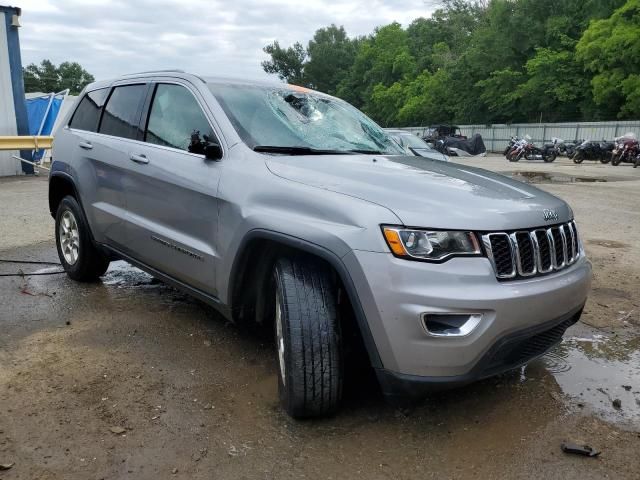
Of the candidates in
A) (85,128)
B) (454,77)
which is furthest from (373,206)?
(454,77)

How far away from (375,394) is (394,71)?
68.1 meters

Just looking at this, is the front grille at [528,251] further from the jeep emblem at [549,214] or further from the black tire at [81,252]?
the black tire at [81,252]

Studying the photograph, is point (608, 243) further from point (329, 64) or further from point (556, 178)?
point (329, 64)

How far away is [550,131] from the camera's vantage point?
3769 centimetres

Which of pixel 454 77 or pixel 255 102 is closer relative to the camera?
pixel 255 102

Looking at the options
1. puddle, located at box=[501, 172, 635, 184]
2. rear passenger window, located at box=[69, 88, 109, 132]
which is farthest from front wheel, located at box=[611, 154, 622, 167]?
rear passenger window, located at box=[69, 88, 109, 132]

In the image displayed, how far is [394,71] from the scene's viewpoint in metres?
67.4

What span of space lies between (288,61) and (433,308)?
94053 millimetres

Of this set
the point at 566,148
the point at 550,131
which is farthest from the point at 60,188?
the point at 550,131

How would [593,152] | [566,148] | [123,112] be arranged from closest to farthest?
[123,112], [593,152], [566,148]

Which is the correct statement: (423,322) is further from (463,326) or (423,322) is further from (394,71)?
(394,71)

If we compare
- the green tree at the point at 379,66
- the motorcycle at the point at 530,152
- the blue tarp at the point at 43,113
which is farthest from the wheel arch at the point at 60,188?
the green tree at the point at 379,66

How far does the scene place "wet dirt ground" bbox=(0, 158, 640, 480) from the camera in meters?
2.56

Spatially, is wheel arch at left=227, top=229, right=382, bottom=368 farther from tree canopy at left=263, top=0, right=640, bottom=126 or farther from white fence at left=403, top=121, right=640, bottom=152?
tree canopy at left=263, top=0, right=640, bottom=126
